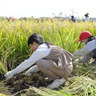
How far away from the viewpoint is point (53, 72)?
195cm

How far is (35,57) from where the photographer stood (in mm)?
1815

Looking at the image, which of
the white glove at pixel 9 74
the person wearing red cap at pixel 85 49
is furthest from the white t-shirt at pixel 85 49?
the white glove at pixel 9 74

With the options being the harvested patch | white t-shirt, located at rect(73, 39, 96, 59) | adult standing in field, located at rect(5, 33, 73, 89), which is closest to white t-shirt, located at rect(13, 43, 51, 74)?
adult standing in field, located at rect(5, 33, 73, 89)

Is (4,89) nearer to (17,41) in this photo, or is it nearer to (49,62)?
(49,62)

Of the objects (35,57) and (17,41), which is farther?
(17,41)

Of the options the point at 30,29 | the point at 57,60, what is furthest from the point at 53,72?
the point at 30,29

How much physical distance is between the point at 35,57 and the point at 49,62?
180 millimetres

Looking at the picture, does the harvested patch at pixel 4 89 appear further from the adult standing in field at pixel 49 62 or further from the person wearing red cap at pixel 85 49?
the person wearing red cap at pixel 85 49

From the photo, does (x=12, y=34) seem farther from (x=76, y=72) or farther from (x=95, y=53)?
(x=95, y=53)

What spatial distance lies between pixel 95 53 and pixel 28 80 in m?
1.26

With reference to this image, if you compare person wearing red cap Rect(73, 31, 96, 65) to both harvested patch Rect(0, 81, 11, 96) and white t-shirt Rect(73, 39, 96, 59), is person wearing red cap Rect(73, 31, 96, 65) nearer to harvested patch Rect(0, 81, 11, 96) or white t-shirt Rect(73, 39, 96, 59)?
white t-shirt Rect(73, 39, 96, 59)

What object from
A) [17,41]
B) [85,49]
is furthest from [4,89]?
[85,49]

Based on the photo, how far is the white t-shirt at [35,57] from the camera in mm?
1800

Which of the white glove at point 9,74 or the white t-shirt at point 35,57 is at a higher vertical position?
the white t-shirt at point 35,57
